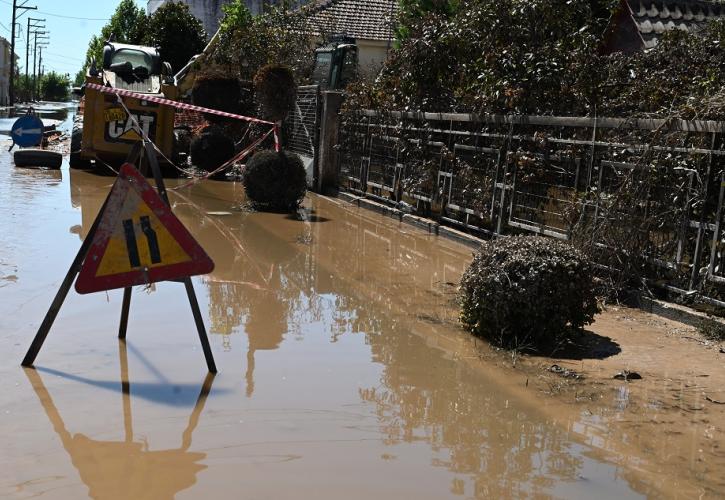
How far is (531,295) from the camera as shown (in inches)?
269

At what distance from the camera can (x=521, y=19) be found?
12234mm

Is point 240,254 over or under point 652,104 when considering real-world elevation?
under

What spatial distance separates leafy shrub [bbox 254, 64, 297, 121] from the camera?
20.3 metres

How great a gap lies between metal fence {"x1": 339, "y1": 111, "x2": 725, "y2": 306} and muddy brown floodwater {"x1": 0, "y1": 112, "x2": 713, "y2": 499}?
2.16 m

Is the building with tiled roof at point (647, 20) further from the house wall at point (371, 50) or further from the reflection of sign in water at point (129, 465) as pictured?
the house wall at point (371, 50)

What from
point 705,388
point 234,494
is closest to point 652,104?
point 705,388

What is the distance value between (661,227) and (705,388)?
2.57 metres

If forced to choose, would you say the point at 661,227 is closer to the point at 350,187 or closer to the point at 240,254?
the point at 240,254

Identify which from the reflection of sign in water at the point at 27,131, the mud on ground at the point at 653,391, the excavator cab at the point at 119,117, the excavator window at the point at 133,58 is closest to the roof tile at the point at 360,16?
the excavator window at the point at 133,58

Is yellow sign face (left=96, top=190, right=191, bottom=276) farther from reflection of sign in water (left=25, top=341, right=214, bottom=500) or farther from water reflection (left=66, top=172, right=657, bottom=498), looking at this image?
reflection of sign in water (left=25, top=341, right=214, bottom=500)

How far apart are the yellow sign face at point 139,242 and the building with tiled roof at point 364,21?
30.7 meters

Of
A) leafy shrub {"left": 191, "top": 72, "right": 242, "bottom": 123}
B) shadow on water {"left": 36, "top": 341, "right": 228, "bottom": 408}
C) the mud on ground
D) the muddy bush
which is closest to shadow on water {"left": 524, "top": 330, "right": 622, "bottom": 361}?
the mud on ground

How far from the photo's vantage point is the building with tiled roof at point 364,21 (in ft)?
121

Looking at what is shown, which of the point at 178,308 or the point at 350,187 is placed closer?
the point at 178,308
